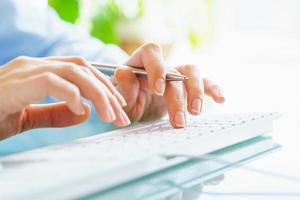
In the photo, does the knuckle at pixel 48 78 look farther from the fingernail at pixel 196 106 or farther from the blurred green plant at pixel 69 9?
the blurred green plant at pixel 69 9

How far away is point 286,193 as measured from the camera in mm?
450

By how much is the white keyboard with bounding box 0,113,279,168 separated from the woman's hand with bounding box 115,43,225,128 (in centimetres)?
2

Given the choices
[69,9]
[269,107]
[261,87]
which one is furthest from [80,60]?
[69,9]

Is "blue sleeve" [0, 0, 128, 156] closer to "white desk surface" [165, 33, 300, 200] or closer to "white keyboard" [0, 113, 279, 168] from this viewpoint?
"white desk surface" [165, 33, 300, 200]

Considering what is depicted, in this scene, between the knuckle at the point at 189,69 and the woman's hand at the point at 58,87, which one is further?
the knuckle at the point at 189,69

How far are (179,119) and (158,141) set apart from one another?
120 mm

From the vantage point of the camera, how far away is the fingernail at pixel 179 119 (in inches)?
23.6

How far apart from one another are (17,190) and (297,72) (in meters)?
1.13

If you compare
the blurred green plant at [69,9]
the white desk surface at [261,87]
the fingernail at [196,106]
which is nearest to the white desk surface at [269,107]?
the white desk surface at [261,87]

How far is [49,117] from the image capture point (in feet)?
2.18

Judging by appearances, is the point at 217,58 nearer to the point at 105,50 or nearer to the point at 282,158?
the point at 105,50

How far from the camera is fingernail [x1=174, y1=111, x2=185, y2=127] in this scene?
23.6 inches

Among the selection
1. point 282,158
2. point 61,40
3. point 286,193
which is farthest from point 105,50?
point 286,193

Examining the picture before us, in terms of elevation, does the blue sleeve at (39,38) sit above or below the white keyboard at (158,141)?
above
